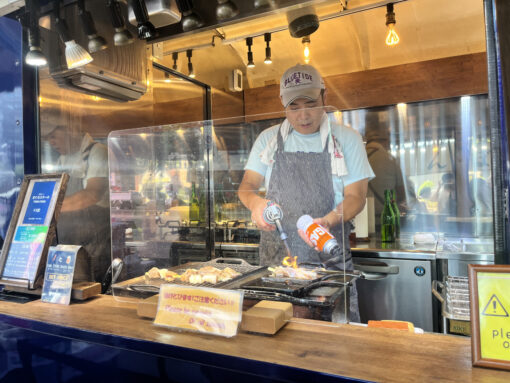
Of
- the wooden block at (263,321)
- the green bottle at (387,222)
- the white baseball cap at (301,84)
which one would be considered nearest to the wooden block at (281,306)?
the wooden block at (263,321)

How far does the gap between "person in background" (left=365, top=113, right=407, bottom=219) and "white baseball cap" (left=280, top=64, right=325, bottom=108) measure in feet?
5.49

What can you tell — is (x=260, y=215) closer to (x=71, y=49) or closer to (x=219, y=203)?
(x=219, y=203)

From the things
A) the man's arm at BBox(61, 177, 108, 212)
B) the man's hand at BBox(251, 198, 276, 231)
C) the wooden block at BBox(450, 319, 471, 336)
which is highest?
the man's arm at BBox(61, 177, 108, 212)

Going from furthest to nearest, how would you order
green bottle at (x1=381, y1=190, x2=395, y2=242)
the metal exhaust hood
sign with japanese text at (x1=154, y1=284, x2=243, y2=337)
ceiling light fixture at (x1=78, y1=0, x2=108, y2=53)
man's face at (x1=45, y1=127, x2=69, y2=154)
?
green bottle at (x1=381, y1=190, x2=395, y2=242)
man's face at (x1=45, y1=127, x2=69, y2=154)
the metal exhaust hood
ceiling light fixture at (x1=78, y1=0, x2=108, y2=53)
sign with japanese text at (x1=154, y1=284, x2=243, y2=337)

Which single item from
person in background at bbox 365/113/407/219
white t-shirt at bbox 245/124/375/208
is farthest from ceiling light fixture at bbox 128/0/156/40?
person in background at bbox 365/113/407/219

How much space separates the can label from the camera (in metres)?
1.10

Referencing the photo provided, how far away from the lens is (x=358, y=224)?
10.2 feet

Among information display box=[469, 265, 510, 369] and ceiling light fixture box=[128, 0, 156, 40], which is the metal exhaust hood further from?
information display box=[469, 265, 510, 369]

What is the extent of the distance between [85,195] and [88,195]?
17 millimetres

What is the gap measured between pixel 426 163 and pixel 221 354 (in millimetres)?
2921

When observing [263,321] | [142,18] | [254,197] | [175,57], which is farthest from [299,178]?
[175,57]

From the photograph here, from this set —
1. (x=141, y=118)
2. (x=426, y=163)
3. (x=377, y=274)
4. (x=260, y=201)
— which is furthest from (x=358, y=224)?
(x=260, y=201)

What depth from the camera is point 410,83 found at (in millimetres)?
3234

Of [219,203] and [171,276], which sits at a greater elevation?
[219,203]
